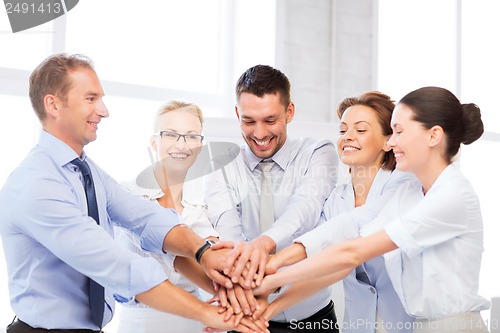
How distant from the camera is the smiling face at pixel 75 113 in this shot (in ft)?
5.78

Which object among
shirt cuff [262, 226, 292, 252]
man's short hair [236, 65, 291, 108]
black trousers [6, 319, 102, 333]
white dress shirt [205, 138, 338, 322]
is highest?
man's short hair [236, 65, 291, 108]

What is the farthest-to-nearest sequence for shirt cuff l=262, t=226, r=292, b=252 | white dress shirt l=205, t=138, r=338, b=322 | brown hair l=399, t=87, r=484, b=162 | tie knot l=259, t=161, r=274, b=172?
tie knot l=259, t=161, r=274, b=172 → white dress shirt l=205, t=138, r=338, b=322 → shirt cuff l=262, t=226, r=292, b=252 → brown hair l=399, t=87, r=484, b=162

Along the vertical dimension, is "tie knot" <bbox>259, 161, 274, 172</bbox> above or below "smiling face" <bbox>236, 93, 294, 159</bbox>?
below

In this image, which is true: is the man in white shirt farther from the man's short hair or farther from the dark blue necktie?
the dark blue necktie

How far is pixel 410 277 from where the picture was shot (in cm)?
187

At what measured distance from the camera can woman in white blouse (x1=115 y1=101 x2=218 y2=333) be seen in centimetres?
218

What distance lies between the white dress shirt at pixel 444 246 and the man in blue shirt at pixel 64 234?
0.67 metres

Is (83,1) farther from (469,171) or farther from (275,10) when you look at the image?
(469,171)

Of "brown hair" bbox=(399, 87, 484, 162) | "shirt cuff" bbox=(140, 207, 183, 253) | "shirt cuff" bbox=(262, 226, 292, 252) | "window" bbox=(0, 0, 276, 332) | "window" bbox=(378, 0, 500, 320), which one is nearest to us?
"brown hair" bbox=(399, 87, 484, 162)

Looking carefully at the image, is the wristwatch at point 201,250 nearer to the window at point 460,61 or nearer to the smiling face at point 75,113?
the smiling face at point 75,113

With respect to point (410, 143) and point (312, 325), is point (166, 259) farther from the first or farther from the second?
point (410, 143)

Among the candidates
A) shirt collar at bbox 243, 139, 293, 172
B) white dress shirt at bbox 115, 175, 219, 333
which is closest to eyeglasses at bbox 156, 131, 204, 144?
white dress shirt at bbox 115, 175, 219, 333

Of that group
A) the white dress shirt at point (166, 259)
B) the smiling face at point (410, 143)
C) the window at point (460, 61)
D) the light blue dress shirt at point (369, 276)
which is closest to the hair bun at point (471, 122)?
the smiling face at point (410, 143)

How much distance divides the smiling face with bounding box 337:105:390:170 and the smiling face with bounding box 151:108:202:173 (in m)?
0.64
